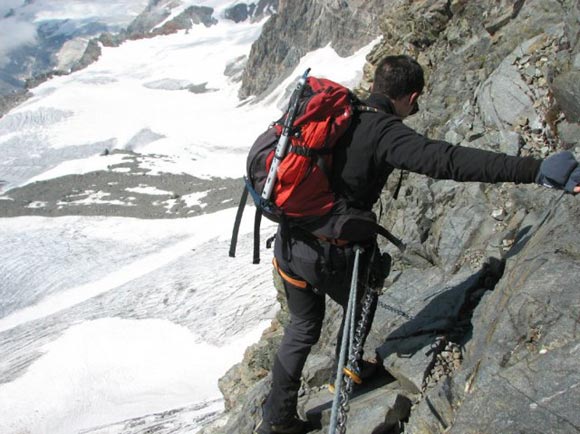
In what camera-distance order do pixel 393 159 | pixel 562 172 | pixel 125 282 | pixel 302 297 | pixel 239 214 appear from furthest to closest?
pixel 125 282
pixel 239 214
pixel 302 297
pixel 393 159
pixel 562 172

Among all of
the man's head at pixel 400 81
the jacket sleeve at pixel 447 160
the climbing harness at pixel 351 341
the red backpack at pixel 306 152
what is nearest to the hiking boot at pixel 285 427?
the climbing harness at pixel 351 341

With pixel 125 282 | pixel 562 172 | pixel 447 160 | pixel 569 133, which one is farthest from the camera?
pixel 125 282

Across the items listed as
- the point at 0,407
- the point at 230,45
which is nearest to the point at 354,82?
the point at 0,407

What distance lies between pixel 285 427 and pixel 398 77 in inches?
127

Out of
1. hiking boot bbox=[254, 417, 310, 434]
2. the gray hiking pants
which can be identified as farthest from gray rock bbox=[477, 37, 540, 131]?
→ hiking boot bbox=[254, 417, 310, 434]

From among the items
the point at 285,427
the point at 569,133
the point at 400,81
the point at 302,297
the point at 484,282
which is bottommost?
the point at 285,427

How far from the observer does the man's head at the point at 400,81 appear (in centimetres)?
420

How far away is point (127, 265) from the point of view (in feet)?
99.2

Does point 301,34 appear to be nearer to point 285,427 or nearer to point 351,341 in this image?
point 285,427

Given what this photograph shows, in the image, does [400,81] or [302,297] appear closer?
[400,81]

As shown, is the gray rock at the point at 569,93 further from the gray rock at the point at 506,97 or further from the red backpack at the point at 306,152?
the red backpack at the point at 306,152

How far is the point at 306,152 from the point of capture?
402 centimetres

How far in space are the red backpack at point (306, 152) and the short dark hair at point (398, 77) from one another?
0.30 m

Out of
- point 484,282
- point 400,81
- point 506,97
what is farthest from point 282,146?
point 506,97
